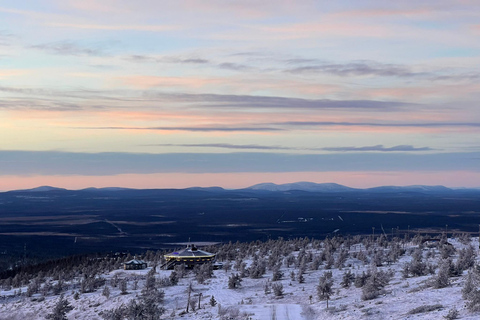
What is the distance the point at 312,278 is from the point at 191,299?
17699 mm

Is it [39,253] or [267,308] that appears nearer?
[267,308]

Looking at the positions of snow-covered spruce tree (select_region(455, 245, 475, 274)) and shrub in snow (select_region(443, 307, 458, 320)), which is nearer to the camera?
shrub in snow (select_region(443, 307, 458, 320))

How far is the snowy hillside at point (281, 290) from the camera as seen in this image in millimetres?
53594

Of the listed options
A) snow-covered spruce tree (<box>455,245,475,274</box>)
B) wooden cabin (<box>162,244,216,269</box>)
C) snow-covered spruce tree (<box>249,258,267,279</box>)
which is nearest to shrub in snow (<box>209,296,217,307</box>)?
snow-covered spruce tree (<box>249,258,267,279</box>)

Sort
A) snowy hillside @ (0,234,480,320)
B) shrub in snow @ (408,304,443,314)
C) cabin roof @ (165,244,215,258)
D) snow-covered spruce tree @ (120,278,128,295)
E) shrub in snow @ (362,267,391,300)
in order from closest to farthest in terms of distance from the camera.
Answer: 1. shrub in snow @ (408,304,443,314)
2. snowy hillside @ (0,234,480,320)
3. shrub in snow @ (362,267,391,300)
4. snow-covered spruce tree @ (120,278,128,295)
5. cabin roof @ (165,244,215,258)

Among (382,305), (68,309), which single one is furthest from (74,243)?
(382,305)

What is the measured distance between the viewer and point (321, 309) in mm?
58500

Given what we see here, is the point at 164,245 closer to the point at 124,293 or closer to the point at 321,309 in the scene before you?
the point at 124,293

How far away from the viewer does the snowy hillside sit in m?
53.6

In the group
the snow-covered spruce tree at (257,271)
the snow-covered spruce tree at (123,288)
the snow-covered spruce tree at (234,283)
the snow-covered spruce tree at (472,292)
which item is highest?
the snow-covered spruce tree at (472,292)

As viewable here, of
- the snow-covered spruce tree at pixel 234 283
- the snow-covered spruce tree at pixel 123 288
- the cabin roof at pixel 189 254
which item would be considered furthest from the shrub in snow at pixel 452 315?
the cabin roof at pixel 189 254

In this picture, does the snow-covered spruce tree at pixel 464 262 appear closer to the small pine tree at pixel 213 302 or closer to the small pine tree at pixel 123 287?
the small pine tree at pixel 213 302

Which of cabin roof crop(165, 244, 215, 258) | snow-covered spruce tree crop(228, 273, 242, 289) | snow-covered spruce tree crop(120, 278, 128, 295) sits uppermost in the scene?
cabin roof crop(165, 244, 215, 258)

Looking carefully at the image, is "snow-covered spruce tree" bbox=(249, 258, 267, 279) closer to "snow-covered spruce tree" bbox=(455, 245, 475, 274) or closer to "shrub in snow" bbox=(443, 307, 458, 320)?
"snow-covered spruce tree" bbox=(455, 245, 475, 274)
